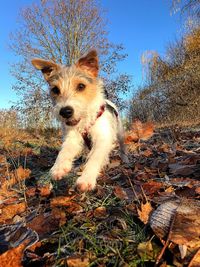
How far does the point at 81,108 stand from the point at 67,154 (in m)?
0.64

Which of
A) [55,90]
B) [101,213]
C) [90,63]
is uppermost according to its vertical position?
[90,63]

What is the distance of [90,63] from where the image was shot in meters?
4.49

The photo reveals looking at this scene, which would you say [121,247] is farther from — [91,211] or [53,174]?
[53,174]

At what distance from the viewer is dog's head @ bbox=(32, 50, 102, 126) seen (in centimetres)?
392

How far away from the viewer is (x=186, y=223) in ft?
5.87

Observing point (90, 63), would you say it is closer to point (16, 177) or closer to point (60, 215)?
point (16, 177)

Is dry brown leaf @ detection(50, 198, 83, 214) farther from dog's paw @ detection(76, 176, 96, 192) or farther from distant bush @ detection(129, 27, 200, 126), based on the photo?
distant bush @ detection(129, 27, 200, 126)

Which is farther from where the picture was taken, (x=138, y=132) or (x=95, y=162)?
(x=138, y=132)

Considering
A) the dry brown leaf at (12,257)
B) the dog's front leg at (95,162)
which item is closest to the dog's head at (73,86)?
the dog's front leg at (95,162)

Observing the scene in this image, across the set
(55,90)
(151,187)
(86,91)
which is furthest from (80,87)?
(151,187)

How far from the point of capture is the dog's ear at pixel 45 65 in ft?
14.8

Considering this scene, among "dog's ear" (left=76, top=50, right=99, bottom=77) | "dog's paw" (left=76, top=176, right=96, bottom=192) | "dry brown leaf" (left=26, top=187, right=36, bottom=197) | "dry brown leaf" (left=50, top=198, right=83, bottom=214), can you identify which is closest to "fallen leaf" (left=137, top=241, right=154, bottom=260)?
"dry brown leaf" (left=50, top=198, right=83, bottom=214)

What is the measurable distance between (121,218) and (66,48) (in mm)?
20799

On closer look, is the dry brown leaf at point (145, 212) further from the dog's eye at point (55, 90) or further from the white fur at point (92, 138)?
the dog's eye at point (55, 90)
